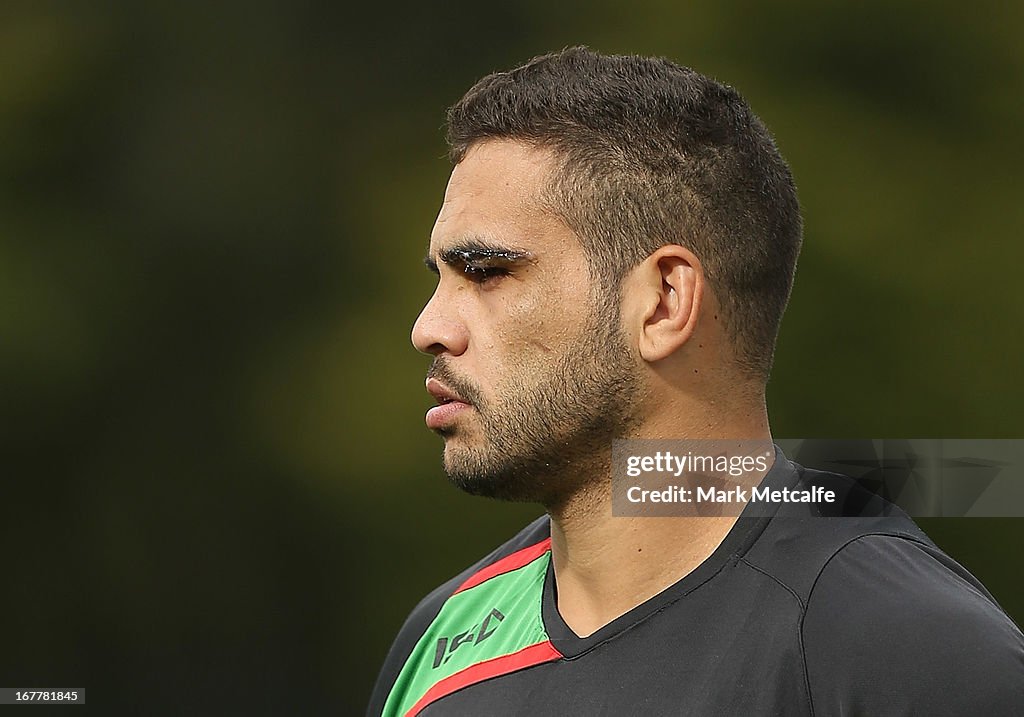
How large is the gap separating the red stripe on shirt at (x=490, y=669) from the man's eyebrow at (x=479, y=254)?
0.51 meters

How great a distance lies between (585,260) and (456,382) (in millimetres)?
236

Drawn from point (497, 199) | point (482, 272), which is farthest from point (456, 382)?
point (497, 199)

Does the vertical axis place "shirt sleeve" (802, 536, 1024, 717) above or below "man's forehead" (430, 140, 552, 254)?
below

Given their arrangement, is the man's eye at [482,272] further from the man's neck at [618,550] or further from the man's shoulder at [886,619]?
the man's shoulder at [886,619]

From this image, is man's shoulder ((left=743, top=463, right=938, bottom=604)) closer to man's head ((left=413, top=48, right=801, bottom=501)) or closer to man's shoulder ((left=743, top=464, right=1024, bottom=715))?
man's shoulder ((left=743, top=464, right=1024, bottom=715))

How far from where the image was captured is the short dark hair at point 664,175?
1.69 meters

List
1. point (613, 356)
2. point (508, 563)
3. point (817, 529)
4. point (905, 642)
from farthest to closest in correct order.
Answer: point (508, 563), point (613, 356), point (817, 529), point (905, 642)

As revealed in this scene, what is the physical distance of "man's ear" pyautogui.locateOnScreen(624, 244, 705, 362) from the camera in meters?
1.66

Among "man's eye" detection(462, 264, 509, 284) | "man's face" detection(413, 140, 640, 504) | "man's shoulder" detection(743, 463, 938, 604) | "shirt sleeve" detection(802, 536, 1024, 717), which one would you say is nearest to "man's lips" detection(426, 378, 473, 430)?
"man's face" detection(413, 140, 640, 504)

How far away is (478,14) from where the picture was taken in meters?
4.96

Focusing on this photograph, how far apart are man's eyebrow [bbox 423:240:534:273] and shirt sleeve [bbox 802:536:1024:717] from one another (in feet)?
1.81

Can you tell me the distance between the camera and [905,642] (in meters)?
1.35

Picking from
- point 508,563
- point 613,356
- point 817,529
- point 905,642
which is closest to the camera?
point 905,642

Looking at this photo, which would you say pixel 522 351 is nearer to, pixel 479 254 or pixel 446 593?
pixel 479 254
